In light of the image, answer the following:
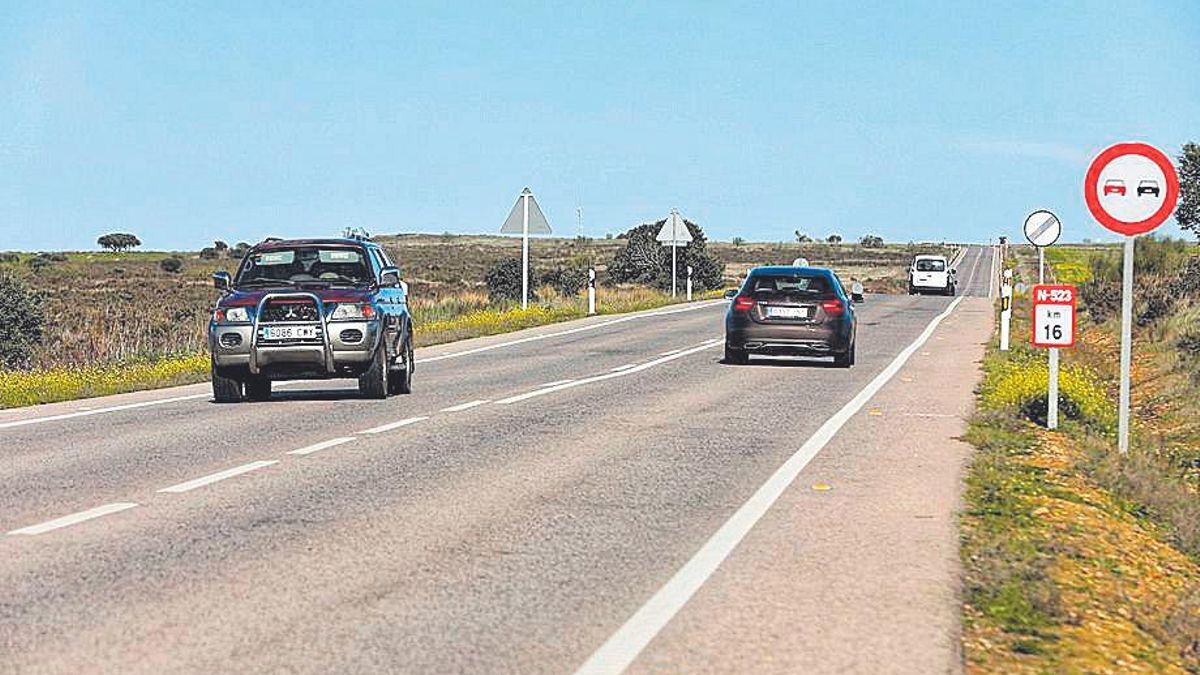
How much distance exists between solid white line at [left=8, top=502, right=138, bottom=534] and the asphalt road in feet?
0.10

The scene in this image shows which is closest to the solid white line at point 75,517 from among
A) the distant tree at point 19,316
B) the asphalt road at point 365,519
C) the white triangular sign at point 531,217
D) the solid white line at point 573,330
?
the asphalt road at point 365,519

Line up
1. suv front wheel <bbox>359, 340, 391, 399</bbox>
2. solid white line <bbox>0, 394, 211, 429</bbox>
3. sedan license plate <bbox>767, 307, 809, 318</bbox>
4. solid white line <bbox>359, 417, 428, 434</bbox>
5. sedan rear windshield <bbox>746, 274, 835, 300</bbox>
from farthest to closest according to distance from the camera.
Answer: sedan rear windshield <bbox>746, 274, 835, 300</bbox>
sedan license plate <bbox>767, 307, 809, 318</bbox>
suv front wheel <bbox>359, 340, 391, 399</bbox>
solid white line <bbox>0, 394, 211, 429</bbox>
solid white line <bbox>359, 417, 428, 434</bbox>

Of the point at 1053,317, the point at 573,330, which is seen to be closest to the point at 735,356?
the point at 1053,317

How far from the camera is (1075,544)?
884 centimetres

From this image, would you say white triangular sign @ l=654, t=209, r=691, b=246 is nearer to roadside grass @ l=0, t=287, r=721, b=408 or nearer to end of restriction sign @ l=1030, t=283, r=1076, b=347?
roadside grass @ l=0, t=287, r=721, b=408

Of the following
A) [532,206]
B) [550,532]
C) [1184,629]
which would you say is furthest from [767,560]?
[532,206]

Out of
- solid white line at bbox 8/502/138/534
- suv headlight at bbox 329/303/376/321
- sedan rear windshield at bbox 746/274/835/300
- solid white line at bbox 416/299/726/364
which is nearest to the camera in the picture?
solid white line at bbox 8/502/138/534

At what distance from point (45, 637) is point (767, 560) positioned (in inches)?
137

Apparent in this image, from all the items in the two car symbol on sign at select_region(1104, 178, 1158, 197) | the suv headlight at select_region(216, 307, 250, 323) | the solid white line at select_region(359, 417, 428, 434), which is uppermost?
the two car symbol on sign at select_region(1104, 178, 1158, 197)

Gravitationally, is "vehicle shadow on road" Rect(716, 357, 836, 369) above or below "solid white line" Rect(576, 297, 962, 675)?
below

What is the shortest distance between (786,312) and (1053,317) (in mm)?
9326

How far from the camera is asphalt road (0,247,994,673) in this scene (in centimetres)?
639

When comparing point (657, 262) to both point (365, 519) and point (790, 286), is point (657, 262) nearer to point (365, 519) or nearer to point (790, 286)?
point (790, 286)

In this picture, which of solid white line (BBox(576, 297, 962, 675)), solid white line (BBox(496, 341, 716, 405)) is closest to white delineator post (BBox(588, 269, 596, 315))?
solid white line (BBox(496, 341, 716, 405))
